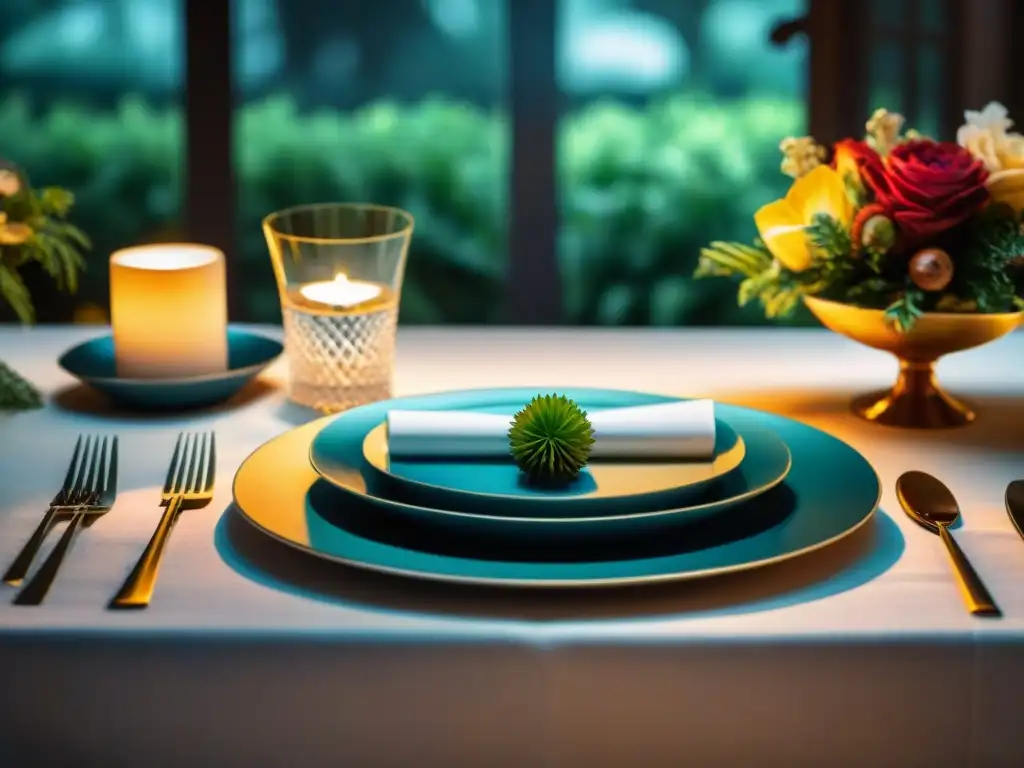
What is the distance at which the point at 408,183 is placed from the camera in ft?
10.3

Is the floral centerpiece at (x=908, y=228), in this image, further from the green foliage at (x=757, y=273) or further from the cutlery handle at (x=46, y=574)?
the cutlery handle at (x=46, y=574)

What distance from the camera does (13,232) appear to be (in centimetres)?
107

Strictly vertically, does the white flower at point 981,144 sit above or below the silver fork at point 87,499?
above

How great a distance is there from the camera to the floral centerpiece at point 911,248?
0.98 m

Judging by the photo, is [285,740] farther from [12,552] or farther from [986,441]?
[986,441]

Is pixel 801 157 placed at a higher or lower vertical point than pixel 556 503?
higher

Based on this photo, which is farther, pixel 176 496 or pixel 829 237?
pixel 829 237

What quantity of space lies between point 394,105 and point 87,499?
2.39 m

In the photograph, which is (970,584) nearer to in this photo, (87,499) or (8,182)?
(87,499)

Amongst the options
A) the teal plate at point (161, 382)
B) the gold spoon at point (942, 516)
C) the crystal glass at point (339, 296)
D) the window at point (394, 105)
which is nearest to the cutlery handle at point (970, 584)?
the gold spoon at point (942, 516)

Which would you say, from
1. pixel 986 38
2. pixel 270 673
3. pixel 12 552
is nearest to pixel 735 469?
pixel 270 673

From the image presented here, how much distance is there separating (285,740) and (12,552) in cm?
21

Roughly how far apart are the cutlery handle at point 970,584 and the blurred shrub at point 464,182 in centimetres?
242

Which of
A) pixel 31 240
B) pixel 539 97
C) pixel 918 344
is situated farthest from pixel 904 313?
pixel 539 97
